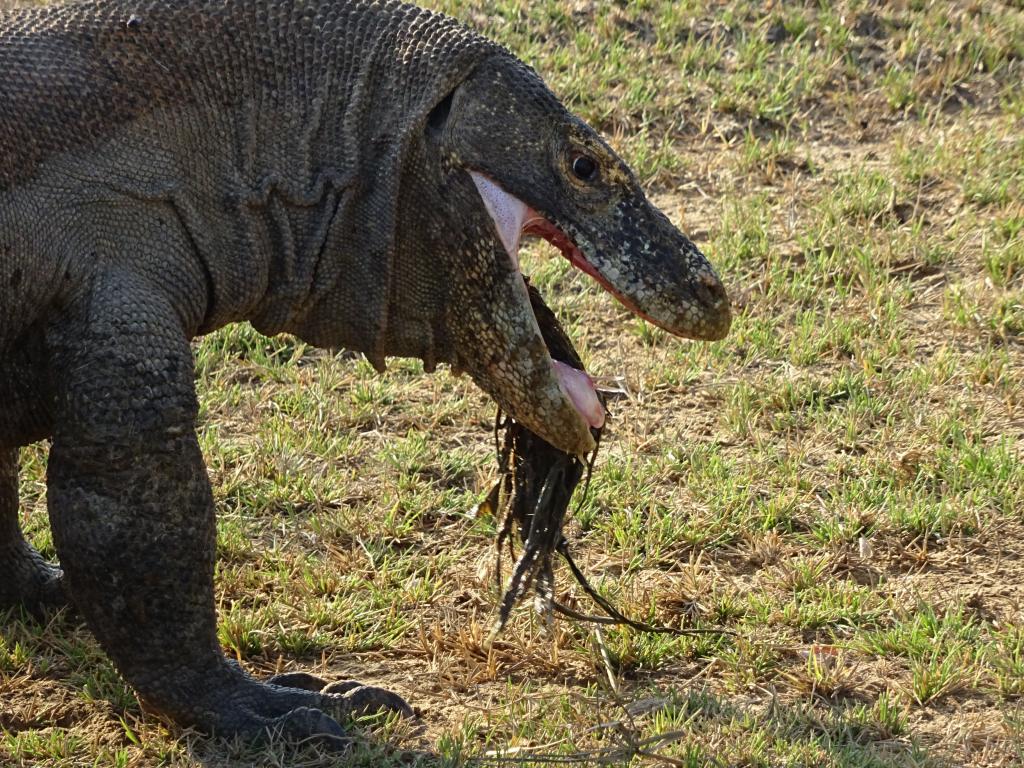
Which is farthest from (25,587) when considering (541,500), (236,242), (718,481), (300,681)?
(718,481)

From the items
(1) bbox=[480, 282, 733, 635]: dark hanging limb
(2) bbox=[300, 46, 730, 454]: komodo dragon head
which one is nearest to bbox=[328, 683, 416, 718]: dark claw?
(1) bbox=[480, 282, 733, 635]: dark hanging limb

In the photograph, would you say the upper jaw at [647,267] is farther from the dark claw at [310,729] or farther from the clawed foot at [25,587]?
the clawed foot at [25,587]

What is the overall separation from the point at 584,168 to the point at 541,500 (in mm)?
924

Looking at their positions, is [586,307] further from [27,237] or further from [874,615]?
[27,237]

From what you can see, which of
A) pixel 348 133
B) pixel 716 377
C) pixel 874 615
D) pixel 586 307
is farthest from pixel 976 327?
pixel 348 133

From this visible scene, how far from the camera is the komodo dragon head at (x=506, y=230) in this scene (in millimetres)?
4082

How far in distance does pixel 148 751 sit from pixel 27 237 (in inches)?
51.2

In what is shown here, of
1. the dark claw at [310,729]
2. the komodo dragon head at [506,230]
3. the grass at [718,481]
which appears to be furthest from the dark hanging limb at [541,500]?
the dark claw at [310,729]

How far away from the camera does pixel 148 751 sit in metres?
4.07

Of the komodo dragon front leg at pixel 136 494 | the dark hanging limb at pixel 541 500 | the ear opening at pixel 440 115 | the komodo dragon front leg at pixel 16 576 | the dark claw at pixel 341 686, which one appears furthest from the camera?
the komodo dragon front leg at pixel 16 576

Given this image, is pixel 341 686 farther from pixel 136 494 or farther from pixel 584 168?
pixel 584 168

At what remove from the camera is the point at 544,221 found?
4172mm

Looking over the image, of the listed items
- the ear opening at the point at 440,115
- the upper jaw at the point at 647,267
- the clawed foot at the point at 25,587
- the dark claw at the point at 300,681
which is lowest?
the clawed foot at the point at 25,587

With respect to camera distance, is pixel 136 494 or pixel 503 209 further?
pixel 503 209
